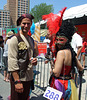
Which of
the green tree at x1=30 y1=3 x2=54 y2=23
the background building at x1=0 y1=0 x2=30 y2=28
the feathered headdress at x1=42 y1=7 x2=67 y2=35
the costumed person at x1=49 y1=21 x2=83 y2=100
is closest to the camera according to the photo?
the costumed person at x1=49 y1=21 x2=83 y2=100

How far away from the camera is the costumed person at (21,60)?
1.83m

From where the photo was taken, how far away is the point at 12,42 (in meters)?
1.84

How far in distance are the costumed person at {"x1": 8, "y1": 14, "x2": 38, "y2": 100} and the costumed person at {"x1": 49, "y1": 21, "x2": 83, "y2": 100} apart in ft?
1.41

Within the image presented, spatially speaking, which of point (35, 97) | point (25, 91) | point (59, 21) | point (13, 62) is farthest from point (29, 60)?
point (35, 97)

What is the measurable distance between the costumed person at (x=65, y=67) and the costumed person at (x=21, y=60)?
43cm

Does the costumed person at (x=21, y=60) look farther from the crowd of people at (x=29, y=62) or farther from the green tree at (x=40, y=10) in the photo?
the green tree at (x=40, y=10)

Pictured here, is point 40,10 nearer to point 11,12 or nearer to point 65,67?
point 65,67

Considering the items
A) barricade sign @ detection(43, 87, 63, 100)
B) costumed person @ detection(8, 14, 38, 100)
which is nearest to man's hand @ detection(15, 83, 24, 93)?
costumed person @ detection(8, 14, 38, 100)

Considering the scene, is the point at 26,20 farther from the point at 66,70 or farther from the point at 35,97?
the point at 35,97

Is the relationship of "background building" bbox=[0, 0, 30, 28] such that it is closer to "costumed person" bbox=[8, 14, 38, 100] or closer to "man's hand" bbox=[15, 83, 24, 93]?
"costumed person" bbox=[8, 14, 38, 100]

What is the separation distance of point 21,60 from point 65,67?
649 millimetres

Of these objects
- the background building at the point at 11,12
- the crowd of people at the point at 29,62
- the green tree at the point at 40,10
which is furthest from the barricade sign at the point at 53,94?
the background building at the point at 11,12

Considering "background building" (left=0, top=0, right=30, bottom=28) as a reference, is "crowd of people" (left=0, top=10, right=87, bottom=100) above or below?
below

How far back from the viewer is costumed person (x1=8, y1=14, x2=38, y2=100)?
183 centimetres
